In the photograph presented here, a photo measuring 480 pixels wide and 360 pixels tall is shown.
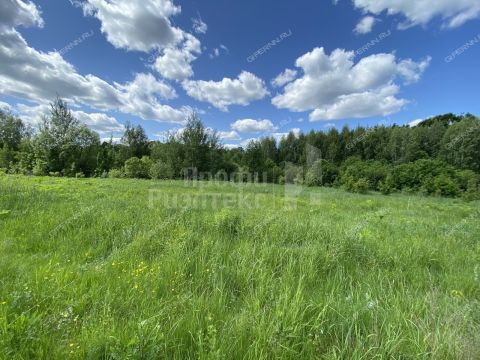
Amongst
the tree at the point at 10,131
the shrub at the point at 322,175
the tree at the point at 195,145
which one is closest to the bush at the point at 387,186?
the shrub at the point at 322,175

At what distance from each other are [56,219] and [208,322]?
4.06 m

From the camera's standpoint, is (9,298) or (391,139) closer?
(9,298)

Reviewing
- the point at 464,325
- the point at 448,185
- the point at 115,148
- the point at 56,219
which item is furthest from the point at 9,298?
the point at 115,148

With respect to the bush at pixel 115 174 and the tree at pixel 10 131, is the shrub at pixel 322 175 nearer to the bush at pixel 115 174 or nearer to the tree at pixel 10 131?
the bush at pixel 115 174

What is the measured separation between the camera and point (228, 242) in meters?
3.80

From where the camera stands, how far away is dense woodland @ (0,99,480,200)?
28.9 meters

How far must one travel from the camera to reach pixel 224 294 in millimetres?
2408

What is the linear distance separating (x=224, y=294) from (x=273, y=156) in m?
55.4

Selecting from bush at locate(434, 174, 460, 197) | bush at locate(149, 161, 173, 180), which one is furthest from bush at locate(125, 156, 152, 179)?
bush at locate(434, 174, 460, 197)

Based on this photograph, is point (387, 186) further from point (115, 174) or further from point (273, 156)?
point (115, 174)

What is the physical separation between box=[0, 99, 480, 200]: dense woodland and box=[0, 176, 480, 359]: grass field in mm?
21477

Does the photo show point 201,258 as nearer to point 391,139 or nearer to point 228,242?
point 228,242

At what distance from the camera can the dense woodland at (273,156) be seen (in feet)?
94.9

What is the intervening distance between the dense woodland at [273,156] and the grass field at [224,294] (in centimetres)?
2148
